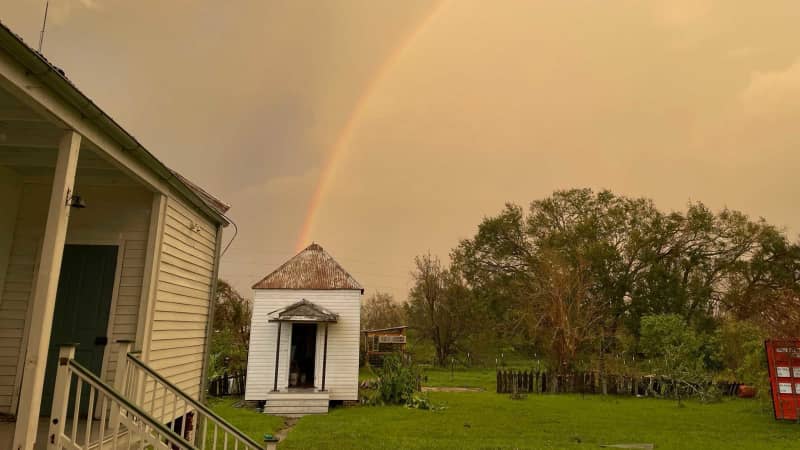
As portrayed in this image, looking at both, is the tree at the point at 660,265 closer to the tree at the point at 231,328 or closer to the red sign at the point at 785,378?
the red sign at the point at 785,378

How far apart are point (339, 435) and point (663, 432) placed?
8.36 meters

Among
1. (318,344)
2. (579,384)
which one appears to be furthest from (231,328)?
(579,384)

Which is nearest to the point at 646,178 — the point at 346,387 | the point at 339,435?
the point at 346,387

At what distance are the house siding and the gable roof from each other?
834 mm

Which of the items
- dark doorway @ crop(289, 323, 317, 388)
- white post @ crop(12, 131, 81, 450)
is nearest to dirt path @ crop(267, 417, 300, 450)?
dark doorway @ crop(289, 323, 317, 388)

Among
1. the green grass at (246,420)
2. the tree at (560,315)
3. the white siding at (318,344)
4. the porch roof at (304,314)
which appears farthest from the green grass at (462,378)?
the green grass at (246,420)

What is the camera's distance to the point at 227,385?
1936cm

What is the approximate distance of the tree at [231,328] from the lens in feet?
68.7

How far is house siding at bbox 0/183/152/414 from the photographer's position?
5805mm

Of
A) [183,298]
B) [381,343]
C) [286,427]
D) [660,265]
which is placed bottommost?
[286,427]

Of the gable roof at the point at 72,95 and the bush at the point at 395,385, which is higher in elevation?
the gable roof at the point at 72,95

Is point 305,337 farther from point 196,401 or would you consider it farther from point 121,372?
point 121,372

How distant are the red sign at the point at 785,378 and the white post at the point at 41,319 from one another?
690 inches

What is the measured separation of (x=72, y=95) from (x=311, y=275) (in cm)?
1467
